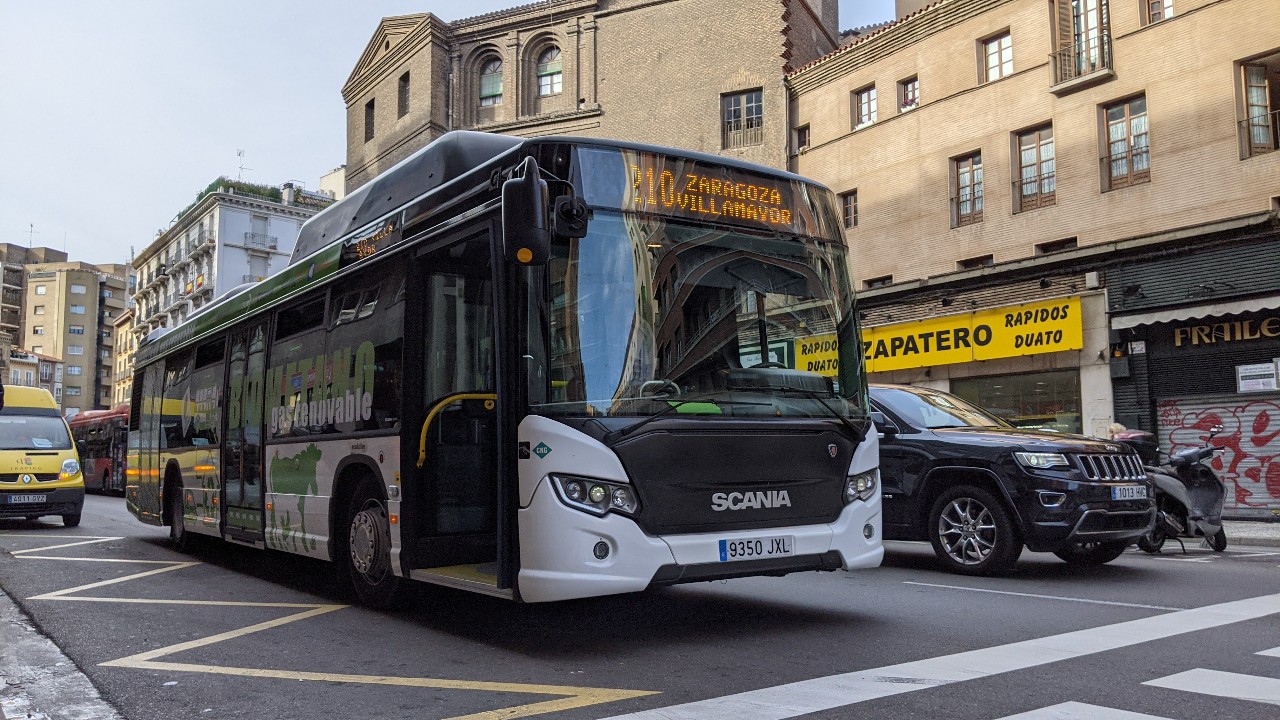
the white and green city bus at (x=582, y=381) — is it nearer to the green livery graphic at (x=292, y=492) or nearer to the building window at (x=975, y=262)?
the green livery graphic at (x=292, y=492)

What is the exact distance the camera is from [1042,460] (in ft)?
27.6

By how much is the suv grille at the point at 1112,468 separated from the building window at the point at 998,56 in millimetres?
15288

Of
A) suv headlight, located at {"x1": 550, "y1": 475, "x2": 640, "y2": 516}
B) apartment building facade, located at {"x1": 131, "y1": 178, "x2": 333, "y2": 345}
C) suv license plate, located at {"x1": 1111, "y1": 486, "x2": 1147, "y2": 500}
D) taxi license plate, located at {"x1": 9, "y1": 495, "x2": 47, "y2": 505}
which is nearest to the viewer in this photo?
suv headlight, located at {"x1": 550, "y1": 475, "x2": 640, "y2": 516}

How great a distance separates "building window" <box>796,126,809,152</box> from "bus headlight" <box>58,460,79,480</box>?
18672 millimetres

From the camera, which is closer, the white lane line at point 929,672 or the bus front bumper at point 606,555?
the white lane line at point 929,672

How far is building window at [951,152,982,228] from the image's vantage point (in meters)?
22.6

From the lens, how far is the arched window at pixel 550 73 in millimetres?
36969

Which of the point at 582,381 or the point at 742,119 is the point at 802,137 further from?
the point at 582,381

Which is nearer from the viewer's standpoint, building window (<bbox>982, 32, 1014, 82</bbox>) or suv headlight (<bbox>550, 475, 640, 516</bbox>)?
suv headlight (<bbox>550, 475, 640, 516</bbox>)

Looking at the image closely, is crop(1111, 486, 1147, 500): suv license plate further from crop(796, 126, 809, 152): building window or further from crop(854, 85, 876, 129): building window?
crop(796, 126, 809, 152): building window

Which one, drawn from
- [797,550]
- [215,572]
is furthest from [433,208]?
[215,572]

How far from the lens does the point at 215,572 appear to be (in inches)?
390

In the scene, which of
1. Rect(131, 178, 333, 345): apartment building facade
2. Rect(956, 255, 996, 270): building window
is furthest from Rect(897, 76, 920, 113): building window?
Rect(131, 178, 333, 345): apartment building facade

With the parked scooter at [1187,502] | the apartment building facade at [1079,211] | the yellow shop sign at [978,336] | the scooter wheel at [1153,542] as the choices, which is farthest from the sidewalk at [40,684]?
the yellow shop sign at [978,336]
